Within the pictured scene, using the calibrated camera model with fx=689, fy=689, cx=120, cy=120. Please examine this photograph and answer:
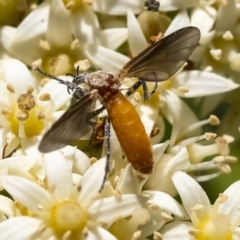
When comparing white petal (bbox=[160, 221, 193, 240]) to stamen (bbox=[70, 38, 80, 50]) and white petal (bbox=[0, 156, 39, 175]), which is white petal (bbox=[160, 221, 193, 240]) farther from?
stamen (bbox=[70, 38, 80, 50])

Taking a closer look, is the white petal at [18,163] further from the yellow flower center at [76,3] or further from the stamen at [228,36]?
the stamen at [228,36]

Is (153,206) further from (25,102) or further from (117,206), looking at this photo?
(25,102)

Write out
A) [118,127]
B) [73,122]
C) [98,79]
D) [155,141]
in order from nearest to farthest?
[73,122]
[118,127]
[98,79]
[155,141]

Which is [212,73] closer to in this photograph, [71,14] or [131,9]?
[131,9]

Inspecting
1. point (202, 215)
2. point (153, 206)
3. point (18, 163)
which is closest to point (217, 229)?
point (202, 215)

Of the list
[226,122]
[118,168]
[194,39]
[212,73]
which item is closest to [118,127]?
[118,168]

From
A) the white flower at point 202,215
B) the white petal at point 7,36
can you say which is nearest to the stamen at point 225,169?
the white flower at point 202,215
